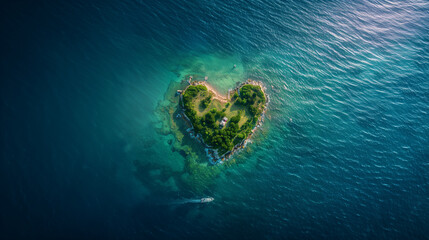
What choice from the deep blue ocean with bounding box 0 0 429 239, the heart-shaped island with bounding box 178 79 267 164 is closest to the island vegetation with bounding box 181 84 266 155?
the heart-shaped island with bounding box 178 79 267 164

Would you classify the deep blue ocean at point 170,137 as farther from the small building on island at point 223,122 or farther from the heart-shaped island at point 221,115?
the small building on island at point 223,122

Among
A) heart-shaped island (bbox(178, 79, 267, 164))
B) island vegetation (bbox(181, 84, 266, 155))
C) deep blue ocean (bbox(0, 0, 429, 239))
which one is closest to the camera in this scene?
deep blue ocean (bbox(0, 0, 429, 239))

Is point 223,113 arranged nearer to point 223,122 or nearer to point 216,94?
point 223,122

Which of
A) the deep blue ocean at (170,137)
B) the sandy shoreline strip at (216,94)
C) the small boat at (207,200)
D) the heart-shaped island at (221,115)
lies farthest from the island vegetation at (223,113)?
the small boat at (207,200)

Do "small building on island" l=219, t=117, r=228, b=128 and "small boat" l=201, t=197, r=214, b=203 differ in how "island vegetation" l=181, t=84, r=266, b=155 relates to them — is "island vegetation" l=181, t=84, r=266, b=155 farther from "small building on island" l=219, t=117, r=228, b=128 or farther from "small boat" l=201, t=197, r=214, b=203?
"small boat" l=201, t=197, r=214, b=203

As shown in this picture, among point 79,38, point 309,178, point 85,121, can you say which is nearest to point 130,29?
point 79,38
